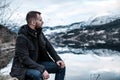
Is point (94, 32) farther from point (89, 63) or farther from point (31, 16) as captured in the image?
point (31, 16)

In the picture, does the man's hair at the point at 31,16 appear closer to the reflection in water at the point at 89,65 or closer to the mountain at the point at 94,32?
the reflection in water at the point at 89,65

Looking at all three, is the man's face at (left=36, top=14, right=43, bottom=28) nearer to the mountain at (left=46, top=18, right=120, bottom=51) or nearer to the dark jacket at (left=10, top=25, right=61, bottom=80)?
the dark jacket at (left=10, top=25, right=61, bottom=80)

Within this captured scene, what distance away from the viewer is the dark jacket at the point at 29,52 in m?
8.58

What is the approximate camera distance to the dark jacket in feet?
28.1

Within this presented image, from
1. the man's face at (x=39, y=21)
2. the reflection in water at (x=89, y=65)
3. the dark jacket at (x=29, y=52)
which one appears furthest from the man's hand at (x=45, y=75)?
the reflection in water at (x=89, y=65)

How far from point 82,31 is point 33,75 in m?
81.4

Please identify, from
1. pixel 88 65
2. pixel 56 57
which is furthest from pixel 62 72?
pixel 88 65

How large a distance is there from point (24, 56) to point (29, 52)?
0.20 metres

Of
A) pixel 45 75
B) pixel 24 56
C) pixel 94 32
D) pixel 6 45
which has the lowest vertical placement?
pixel 94 32

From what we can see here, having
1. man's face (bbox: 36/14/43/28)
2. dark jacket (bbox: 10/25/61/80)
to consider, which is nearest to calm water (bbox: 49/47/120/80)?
dark jacket (bbox: 10/25/61/80)

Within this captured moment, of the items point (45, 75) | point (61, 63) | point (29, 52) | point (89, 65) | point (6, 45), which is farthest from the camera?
point (89, 65)

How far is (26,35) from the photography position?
877 cm

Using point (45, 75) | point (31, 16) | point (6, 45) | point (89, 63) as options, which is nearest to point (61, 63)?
point (45, 75)

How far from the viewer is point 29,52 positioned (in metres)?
8.74
